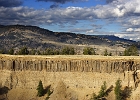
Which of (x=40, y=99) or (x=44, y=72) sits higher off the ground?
(x=44, y=72)

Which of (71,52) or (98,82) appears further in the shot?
(71,52)

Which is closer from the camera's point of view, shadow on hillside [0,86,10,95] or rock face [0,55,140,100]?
rock face [0,55,140,100]

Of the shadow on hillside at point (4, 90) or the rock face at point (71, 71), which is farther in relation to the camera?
the shadow on hillside at point (4, 90)

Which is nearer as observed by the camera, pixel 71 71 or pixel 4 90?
pixel 71 71

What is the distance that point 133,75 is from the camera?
87.6 m

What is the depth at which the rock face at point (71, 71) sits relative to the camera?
288 feet

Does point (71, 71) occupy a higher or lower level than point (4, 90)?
higher

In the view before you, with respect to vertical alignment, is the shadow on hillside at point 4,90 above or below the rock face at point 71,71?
below

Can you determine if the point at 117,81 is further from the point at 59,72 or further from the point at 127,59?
the point at 59,72

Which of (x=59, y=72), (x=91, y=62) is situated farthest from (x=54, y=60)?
(x=91, y=62)

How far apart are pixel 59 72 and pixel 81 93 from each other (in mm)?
9459

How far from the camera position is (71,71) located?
3563 inches

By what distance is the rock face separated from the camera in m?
87.9

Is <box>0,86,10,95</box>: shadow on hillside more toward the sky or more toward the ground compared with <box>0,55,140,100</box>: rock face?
more toward the ground
